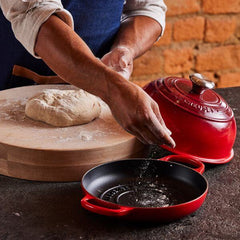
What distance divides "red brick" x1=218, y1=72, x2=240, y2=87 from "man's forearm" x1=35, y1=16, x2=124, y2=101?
1473mm

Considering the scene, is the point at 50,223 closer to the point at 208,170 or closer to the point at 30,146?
the point at 30,146

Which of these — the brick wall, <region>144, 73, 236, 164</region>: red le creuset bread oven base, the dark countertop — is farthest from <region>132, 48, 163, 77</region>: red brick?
the dark countertop

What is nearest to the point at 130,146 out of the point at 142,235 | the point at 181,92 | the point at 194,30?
the point at 181,92

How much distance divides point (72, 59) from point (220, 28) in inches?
57.1

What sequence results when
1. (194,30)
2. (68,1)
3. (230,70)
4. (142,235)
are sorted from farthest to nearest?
(230,70), (194,30), (68,1), (142,235)

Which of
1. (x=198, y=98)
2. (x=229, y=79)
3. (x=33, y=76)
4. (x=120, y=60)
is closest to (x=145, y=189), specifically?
(x=198, y=98)

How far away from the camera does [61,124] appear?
1.02m

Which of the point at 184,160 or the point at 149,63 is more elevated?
the point at 184,160

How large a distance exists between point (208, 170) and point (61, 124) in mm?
357

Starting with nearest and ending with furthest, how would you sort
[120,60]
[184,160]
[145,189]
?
1. [145,189]
2. [184,160]
3. [120,60]

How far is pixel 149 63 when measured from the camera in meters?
2.05

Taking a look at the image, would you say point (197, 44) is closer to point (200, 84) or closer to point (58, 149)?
point (200, 84)

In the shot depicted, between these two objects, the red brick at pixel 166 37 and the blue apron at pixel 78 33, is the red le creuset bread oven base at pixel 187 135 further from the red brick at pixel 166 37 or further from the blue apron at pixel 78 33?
the red brick at pixel 166 37

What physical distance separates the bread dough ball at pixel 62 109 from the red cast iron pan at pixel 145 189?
22cm
